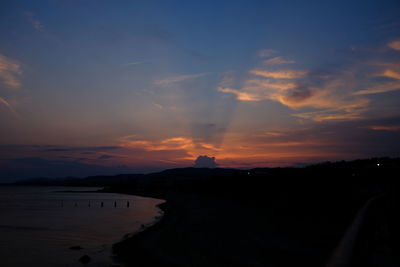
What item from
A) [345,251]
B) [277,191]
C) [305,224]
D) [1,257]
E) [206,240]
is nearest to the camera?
[345,251]

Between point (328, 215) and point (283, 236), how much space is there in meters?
9.37

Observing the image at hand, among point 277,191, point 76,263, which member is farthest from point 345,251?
point 277,191

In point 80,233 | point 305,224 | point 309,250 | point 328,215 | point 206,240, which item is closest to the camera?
point 309,250

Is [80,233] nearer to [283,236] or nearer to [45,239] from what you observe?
[45,239]

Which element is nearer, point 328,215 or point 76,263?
point 76,263

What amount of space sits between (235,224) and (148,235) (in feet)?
26.0

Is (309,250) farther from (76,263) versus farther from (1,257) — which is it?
(1,257)

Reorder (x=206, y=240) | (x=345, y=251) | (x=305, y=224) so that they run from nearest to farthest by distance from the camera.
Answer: (x=345, y=251), (x=206, y=240), (x=305, y=224)

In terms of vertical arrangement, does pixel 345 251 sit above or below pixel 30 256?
above

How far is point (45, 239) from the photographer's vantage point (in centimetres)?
A: 2861

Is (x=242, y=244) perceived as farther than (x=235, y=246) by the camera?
Yes

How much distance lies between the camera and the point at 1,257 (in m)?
21.5

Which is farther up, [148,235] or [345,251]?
[345,251]

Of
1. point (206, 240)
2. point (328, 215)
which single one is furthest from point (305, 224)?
point (206, 240)
